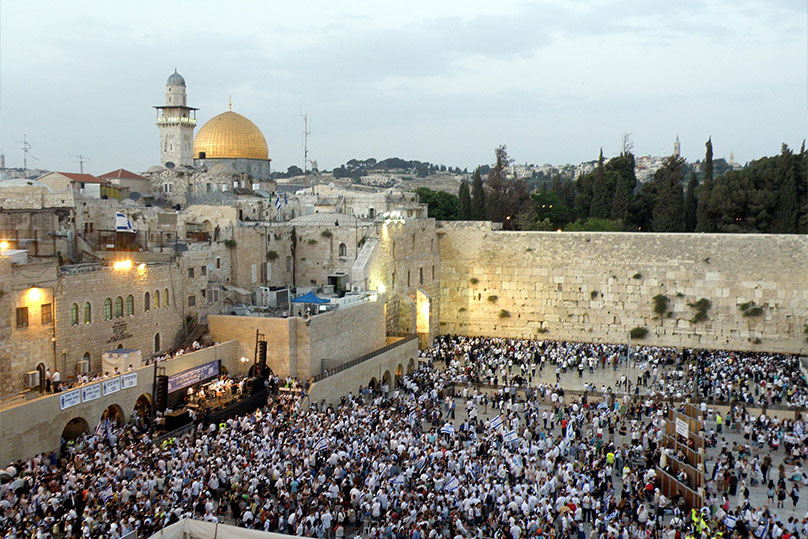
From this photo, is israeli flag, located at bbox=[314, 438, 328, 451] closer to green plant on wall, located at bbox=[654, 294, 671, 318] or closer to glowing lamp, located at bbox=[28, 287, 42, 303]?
glowing lamp, located at bbox=[28, 287, 42, 303]

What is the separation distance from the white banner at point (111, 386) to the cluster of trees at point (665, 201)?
24599 mm

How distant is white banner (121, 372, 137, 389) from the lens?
1678 cm

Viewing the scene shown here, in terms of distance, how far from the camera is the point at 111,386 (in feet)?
53.8

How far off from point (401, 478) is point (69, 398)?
674 cm

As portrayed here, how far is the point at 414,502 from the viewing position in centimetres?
1305

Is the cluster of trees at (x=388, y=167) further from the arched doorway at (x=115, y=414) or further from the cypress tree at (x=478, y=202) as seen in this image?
the arched doorway at (x=115, y=414)

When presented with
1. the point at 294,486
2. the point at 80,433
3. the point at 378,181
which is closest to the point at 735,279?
the point at 294,486

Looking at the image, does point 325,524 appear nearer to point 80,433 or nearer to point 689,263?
point 80,433

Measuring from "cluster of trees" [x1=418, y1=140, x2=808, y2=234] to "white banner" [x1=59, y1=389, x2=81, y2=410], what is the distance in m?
25.8

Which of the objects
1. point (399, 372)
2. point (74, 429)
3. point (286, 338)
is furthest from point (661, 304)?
point (74, 429)

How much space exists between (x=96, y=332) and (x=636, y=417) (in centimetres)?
1380

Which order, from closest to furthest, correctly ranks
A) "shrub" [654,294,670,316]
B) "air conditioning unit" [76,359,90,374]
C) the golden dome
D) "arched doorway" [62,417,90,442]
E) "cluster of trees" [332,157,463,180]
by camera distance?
"arched doorway" [62,417,90,442], "air conditioning unit" [76,359,90,374], "shrub" [654,294,670,316], the golden dome, "cluster of trees" [332,157,463,180]

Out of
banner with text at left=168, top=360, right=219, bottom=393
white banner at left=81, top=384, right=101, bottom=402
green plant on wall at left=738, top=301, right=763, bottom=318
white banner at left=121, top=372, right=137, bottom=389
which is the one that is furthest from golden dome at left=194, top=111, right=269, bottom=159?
white banner at left=81, top=384, right=101, bottom=402

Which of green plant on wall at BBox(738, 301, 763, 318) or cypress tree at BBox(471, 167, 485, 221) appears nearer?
green plant on wall at BBox(738, 301, 763, 318)
